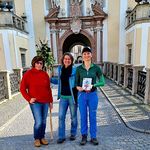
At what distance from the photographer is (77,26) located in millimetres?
16109

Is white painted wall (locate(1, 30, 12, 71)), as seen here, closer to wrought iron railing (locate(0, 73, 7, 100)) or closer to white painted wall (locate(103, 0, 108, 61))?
wrought iron railing (locate(0, 73, 7, 100))

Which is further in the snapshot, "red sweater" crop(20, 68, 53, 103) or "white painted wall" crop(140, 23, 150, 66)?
"white painted wall" crop(140, 23, 150, 66)

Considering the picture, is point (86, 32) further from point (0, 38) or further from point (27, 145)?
point (27, 145)

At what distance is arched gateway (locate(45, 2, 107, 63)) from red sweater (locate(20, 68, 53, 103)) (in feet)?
43.1

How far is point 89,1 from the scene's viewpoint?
52.3ft

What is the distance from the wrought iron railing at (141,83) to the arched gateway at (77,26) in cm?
852

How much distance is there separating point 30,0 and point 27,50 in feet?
14.3

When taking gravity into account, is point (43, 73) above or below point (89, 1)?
below

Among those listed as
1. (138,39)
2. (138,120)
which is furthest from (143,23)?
(138,120)

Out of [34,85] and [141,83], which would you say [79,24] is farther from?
[34,85]

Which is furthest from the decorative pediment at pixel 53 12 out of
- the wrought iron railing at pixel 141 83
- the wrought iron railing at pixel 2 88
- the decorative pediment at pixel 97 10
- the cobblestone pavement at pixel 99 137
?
the cobblestone pavement at pixel 99 137

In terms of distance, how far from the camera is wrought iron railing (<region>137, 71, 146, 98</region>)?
7561 mm

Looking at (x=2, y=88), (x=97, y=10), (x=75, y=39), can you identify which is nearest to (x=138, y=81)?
(x=2, y=88)

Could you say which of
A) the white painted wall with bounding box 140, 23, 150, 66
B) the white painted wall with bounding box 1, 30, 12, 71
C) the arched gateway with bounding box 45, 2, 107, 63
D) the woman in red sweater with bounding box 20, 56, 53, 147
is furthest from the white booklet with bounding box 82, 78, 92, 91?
the arched gateway with bounding box 45, 2, 107, 63
